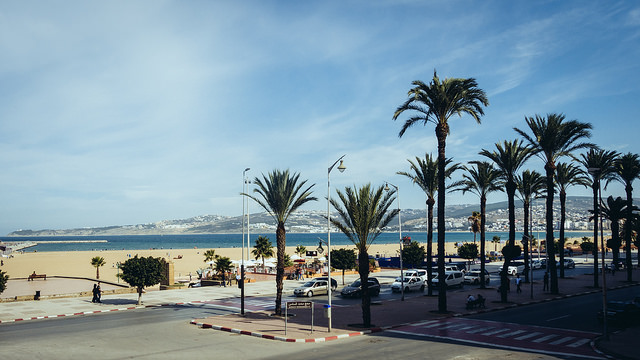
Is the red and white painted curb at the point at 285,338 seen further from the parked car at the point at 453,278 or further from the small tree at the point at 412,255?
the small tree at the point at 412,255

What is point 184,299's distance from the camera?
42.6 metres

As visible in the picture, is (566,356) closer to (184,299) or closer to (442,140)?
(442,140)

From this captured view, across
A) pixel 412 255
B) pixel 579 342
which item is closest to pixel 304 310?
pixel 579 342

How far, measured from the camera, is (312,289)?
4478cm

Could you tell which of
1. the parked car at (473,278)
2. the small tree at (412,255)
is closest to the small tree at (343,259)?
the small tree at (412,255)

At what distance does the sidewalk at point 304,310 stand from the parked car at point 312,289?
357 cm

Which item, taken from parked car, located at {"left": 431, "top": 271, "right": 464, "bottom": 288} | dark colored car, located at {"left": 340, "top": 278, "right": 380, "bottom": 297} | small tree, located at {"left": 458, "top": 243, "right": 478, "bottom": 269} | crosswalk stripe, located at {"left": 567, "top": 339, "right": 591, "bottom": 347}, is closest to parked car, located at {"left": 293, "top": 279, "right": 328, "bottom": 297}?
dark colored car, located at {"left": 340, "top": 278, "right": 380, "bottom": 297}

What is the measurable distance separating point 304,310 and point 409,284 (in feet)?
51.6

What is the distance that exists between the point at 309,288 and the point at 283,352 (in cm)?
2329

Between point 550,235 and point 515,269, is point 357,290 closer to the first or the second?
point 550,235

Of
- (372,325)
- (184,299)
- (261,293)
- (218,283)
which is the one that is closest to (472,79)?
(372,325)

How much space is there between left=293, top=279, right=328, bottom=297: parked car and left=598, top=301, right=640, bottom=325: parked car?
2442cm

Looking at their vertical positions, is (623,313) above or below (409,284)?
above

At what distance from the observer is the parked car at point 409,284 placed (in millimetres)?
46906
